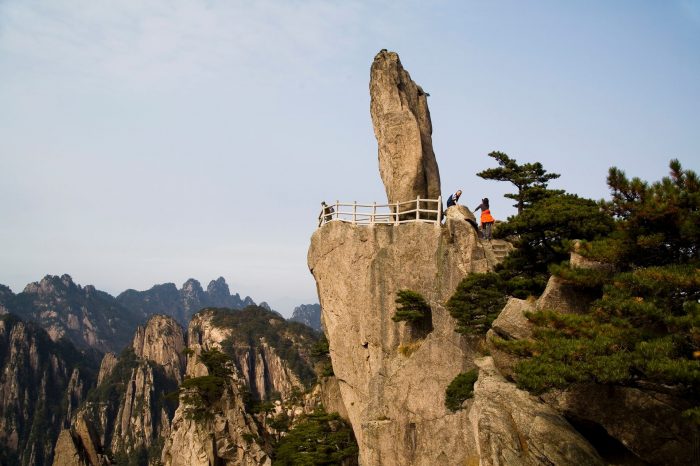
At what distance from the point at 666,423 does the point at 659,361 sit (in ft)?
10.2

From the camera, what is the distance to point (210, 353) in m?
48.2

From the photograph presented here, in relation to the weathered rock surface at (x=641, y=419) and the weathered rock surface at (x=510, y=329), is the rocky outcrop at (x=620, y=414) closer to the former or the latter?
the weathered rock surface at (x=641, y=419)

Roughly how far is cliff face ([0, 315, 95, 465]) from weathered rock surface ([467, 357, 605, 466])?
160m

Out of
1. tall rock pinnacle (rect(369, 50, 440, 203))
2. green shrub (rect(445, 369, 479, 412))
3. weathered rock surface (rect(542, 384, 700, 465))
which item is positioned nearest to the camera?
weathered rock surface (rect(542, 384, 700, 465))

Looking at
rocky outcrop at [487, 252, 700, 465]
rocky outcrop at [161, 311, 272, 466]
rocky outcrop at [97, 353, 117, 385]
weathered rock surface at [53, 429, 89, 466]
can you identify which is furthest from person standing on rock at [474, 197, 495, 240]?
rocky outcrop at [97, 353, 117, 385]

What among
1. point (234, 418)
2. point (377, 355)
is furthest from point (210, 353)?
point (377, 355)

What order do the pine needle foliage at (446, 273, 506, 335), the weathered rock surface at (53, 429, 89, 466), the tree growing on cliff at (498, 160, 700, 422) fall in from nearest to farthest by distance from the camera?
the tree growing on cliff at (498, 160, 700, 422) < the pine needle foliage at (446, 273, 506, 335) < the weathered rock surface at (53, 429, 89, 466)

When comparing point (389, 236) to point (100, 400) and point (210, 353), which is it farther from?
point (100, 400)

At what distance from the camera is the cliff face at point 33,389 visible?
151m

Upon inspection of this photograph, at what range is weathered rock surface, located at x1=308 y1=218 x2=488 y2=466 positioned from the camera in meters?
24.5

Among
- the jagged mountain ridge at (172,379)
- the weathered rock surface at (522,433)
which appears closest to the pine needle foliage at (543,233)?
the weathered rock surface at (522,433)

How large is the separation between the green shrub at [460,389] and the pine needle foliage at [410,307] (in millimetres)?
4656

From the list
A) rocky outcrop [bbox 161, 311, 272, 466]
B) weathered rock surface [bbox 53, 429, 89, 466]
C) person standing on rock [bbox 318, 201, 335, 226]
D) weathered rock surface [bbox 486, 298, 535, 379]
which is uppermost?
person standing on rock [bbox 318, 201, 335, 226]

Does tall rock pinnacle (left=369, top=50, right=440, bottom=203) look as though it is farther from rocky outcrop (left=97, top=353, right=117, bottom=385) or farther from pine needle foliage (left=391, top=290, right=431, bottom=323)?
rocky outcrop (left=97, top=353, right=117, bottom=385)
